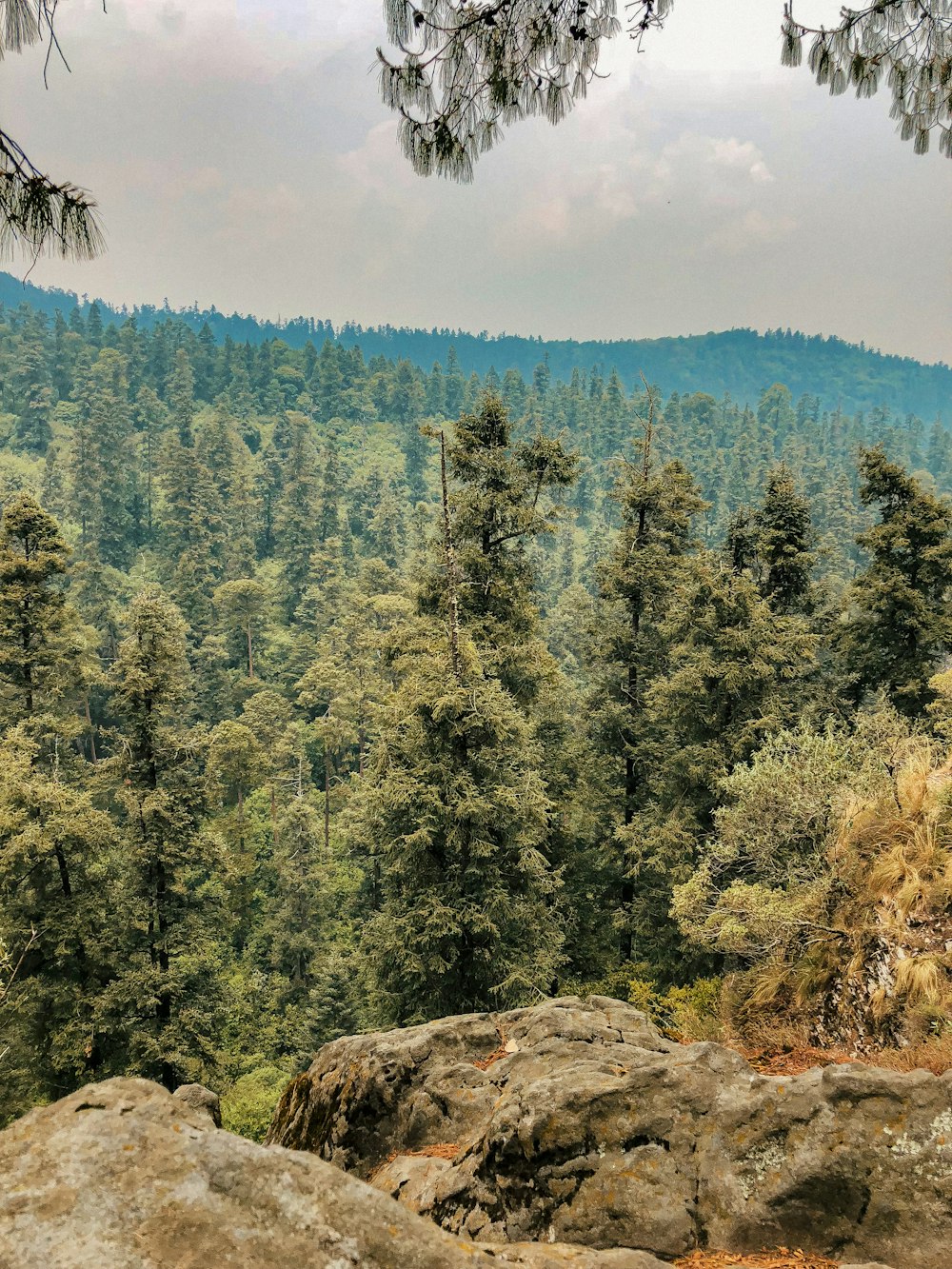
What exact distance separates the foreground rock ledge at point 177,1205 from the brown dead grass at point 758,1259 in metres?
1.56

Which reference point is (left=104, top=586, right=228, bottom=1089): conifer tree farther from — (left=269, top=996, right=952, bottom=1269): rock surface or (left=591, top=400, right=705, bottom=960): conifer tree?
(left=269, top=996, right=952, bottom=1269): rock surface

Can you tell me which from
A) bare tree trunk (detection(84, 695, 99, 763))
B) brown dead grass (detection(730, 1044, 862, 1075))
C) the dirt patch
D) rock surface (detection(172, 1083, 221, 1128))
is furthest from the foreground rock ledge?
bare tree trunk (detection(84, 695, 99, 763))

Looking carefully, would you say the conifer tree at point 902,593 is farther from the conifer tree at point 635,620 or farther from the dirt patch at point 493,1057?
the dirt patch at point 493,1057

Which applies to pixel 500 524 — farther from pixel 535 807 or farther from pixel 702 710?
pixel 535 807

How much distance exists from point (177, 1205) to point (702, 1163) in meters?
3.18

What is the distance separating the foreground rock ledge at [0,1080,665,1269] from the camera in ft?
8.34

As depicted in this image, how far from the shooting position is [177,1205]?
8.95 ft

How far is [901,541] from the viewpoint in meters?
18.0

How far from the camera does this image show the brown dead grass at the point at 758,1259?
3740 mm

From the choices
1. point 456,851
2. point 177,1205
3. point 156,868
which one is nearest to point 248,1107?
point 156,868

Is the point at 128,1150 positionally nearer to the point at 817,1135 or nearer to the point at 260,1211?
the point at 260,1211

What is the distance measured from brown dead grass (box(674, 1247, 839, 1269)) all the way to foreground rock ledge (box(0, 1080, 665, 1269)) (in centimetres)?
156

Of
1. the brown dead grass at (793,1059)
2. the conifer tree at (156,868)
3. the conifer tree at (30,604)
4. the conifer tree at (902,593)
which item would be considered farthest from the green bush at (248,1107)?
the conifer tree at (902,593)

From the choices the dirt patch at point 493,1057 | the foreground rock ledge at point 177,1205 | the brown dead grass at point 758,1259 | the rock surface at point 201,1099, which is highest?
the foreground rock ledge at point 177,1205
